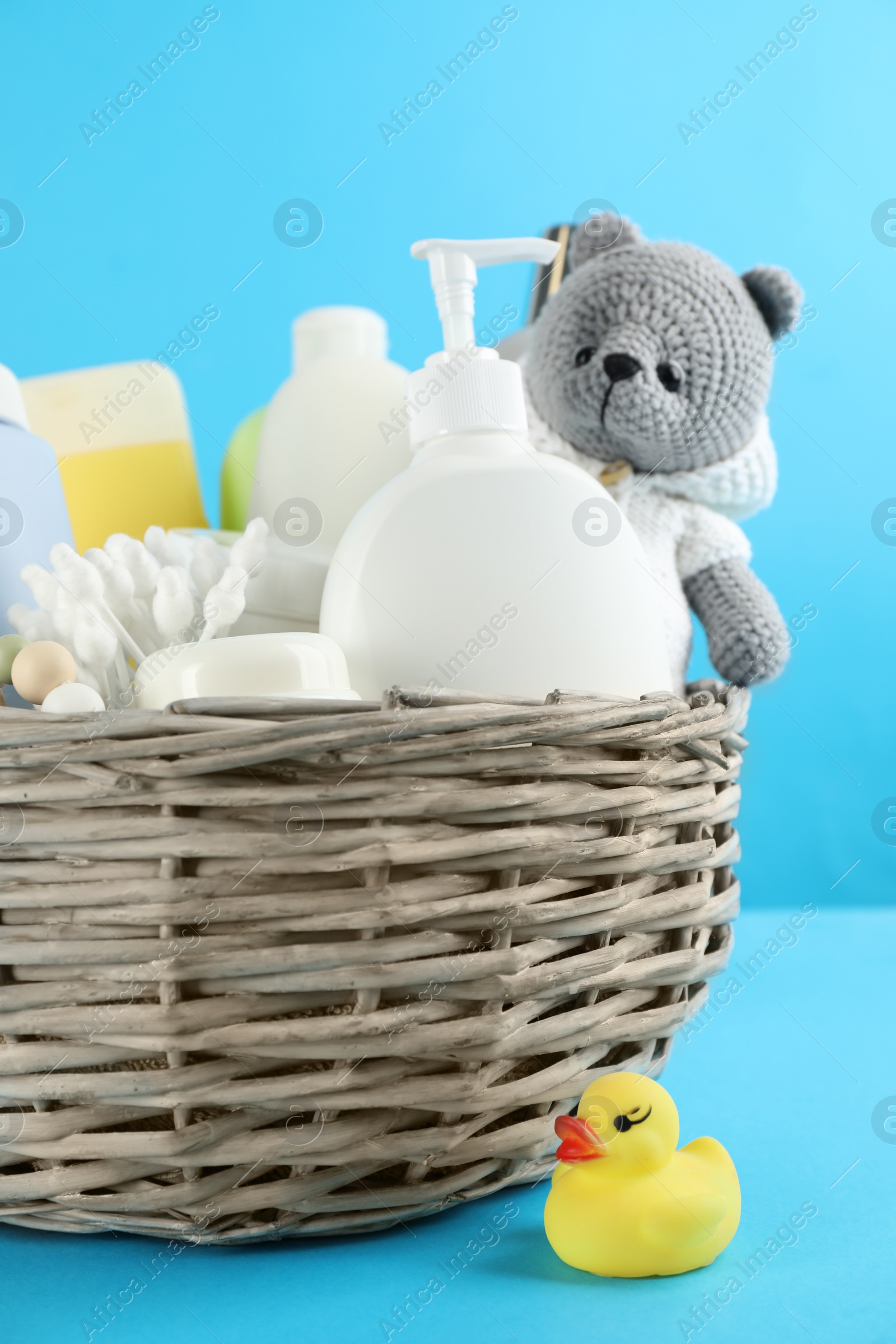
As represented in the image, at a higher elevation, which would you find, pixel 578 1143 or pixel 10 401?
pixel 10 401

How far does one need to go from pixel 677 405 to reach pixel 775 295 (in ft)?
0.30

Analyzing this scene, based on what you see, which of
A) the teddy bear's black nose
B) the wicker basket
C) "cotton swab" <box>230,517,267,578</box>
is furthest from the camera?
the teddy bear's black nose

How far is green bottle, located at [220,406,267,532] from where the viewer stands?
1.80 ft

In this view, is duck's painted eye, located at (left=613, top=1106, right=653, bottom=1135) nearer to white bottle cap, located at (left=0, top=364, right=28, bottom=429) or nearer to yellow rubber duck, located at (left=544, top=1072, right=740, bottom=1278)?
yellow rubber duck, located at (left=544, top=1072, right=740, bottom=1278)

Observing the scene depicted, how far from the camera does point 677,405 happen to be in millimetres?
525

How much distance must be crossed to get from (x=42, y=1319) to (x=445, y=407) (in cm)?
32

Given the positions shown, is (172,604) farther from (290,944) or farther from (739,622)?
(739,622)

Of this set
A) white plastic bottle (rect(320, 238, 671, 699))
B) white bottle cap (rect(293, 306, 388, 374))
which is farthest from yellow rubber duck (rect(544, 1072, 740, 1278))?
white bottle cap (rect(293, 306, 388, 374))

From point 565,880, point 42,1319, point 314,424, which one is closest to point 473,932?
point 565,880

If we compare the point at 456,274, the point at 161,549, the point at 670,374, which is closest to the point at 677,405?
the point at 670,374

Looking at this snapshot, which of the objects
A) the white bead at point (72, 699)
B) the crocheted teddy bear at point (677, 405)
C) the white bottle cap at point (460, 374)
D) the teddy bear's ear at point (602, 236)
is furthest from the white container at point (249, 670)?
the teddy bear's ear at point (602, 236)

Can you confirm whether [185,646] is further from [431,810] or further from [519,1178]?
[519,1178]

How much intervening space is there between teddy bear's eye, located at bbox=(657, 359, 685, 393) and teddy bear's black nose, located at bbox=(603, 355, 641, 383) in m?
0.01

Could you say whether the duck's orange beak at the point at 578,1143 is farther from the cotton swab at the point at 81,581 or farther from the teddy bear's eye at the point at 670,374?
the teddy bear's eye at the point at 670,374
